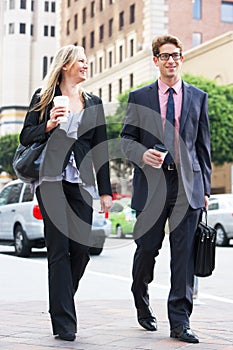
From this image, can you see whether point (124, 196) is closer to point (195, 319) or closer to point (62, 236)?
point (195, 319)

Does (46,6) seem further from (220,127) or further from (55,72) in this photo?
(55,72)

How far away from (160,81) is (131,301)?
10.7ft

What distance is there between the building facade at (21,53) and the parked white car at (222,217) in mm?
78029

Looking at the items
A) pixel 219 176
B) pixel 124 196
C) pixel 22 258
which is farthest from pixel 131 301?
pixel 219 176

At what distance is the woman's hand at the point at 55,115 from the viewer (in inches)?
198

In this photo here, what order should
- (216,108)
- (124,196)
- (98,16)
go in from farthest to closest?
(98,16)
(216,108)
(124,196)

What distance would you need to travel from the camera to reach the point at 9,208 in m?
16.5

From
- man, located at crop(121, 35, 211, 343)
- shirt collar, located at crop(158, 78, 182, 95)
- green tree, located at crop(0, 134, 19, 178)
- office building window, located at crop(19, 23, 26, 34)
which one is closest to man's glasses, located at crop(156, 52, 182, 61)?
man, located at crop(121, 35, 211, 343)

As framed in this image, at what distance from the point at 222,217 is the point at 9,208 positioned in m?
8.22

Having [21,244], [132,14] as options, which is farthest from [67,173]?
[132,14]

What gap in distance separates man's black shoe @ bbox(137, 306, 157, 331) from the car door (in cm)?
1087

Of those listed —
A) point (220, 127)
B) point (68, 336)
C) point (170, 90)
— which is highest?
point (220, 127)

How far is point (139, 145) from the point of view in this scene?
5.50m

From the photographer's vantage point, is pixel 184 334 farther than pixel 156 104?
No
